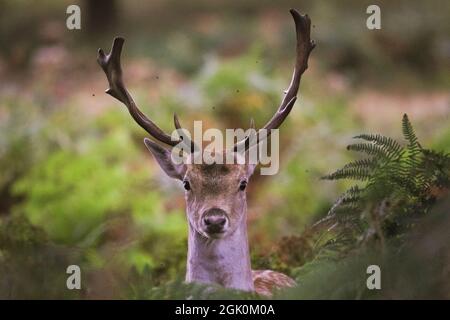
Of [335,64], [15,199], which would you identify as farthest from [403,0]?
[15,199]

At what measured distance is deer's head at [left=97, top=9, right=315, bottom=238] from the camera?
560 centimetres

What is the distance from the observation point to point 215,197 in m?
5.70

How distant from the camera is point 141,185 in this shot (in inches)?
486

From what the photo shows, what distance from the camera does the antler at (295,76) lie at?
19.5 ft

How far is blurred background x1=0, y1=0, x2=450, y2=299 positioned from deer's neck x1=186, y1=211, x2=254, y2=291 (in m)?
0.40

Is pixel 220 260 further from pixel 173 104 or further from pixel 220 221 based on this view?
pixel 173 104

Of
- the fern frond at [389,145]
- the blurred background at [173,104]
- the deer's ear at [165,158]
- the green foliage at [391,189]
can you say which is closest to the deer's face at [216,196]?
the deer's ear at [165,158]

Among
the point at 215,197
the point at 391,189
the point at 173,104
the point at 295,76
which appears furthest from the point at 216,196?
the point at 173,104

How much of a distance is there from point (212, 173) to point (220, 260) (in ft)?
1.71

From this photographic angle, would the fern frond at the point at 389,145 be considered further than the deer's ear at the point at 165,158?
No

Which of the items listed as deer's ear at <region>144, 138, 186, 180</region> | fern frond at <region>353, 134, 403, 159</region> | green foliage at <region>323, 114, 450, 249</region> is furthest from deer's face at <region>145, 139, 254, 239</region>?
fern frond at <region>353, 134, 403, 159</region>

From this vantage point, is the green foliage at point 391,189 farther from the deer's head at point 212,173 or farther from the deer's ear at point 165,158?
the deer's ear at point 165,158

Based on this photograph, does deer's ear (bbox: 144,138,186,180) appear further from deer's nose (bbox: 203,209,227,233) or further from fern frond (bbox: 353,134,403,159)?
fern frond (bbox: 353,134,403,159)
